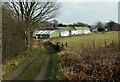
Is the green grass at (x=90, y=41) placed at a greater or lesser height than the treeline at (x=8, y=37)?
lesser

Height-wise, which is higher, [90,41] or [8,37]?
[8,37]

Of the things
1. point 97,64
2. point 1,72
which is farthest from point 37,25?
point 97,64

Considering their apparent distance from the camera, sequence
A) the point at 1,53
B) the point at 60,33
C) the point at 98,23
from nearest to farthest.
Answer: the point at 1,53, the point at 60,33, the point at 98,23

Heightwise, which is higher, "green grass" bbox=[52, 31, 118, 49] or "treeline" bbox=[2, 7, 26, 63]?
"treeline" bbox=[2, 7, 26, 63]

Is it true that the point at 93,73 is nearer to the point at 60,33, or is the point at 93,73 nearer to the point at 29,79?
the point at 29,79

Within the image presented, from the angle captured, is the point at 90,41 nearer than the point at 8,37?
No

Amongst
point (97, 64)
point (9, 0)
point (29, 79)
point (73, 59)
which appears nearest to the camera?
point (97, 64)

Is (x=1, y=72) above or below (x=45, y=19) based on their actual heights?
below

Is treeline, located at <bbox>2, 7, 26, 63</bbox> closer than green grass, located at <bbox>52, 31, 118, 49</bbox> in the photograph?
Yes

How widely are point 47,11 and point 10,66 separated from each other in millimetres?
27302

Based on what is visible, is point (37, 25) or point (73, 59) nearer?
point (73, 59)

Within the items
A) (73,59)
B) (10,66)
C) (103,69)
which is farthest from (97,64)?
(10,66)

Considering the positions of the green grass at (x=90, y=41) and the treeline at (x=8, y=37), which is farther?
the green grass at (x=90, y=41)

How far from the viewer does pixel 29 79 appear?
20.2 metres
